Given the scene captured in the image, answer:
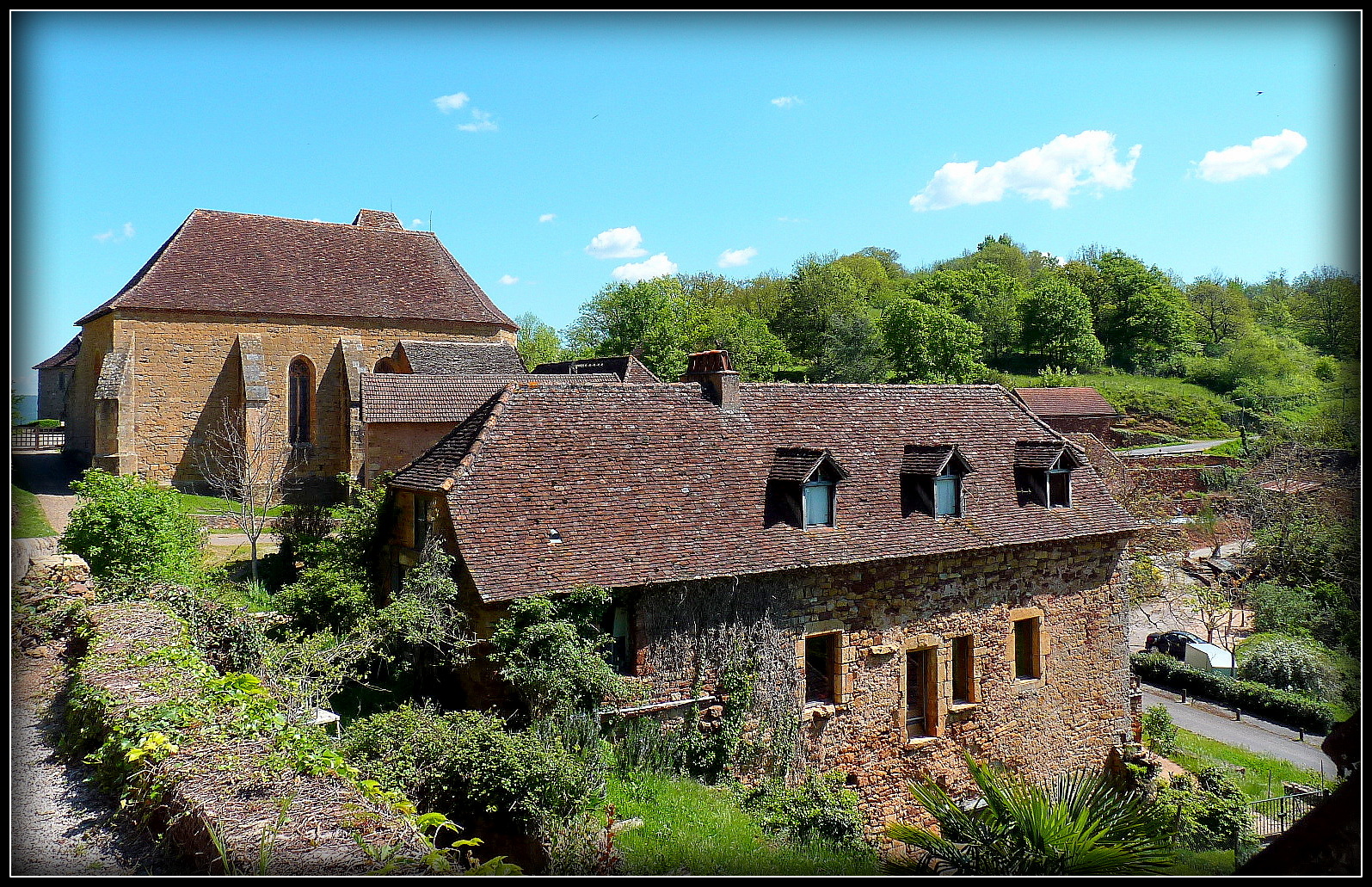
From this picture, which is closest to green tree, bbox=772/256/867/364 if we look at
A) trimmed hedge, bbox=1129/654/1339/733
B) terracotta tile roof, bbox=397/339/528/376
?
terracotta tile roof, bbox=397/339/528/376

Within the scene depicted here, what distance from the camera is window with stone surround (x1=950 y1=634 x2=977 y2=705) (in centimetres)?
1681

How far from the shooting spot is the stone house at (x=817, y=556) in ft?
45.4

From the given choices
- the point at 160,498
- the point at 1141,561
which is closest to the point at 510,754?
the point at 160,498

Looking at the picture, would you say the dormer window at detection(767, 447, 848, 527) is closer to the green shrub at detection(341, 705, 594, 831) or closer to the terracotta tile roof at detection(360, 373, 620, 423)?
the green shrub at detection(341, 705, 594, 831)

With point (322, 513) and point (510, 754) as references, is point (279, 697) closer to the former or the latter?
point (510, 754)

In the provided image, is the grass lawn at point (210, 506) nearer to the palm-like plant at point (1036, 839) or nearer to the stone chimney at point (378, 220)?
the stone chimney at point (378, 220)

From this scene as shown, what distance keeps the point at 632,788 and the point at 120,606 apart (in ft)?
26.8

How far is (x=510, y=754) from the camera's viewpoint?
34.4 ft

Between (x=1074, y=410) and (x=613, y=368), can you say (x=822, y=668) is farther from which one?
(x=1074, y=410)

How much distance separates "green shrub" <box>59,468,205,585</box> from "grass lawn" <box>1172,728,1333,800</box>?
22806 mm

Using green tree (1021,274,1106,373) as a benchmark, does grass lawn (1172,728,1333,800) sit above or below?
below

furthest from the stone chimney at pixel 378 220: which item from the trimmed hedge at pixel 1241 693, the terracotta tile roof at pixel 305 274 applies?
the trimmed hedge at pixel 1241 693

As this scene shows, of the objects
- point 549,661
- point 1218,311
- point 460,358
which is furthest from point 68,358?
point 1218,311

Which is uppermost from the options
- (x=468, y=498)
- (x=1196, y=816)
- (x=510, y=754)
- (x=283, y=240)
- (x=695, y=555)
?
(x=283, y=240)
